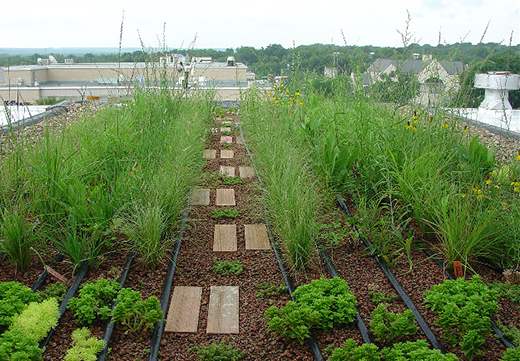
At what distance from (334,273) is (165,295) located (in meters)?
0.97

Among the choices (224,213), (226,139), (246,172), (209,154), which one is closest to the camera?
(224,213)

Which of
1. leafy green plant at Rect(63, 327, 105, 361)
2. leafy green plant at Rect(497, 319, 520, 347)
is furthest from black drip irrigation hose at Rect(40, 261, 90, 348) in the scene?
leafy green plant at Rect(497, 319, 520, 347)

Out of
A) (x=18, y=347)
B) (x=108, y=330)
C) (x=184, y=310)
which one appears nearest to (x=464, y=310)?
(x=184, y=310)

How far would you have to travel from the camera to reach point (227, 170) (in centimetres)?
488

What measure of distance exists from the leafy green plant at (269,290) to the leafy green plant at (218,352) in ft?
1.55

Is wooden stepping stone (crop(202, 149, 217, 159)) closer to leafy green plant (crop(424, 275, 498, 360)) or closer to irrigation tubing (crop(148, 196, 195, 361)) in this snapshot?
irrigation tubing (crop(148, 196, 195, 361))

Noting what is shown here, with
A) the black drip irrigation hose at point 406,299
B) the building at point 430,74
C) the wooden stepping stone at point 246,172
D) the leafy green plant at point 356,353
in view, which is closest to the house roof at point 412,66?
the building at point 430,74

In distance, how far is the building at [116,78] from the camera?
17.8 ft

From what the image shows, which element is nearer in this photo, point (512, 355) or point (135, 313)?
point (512, 355)

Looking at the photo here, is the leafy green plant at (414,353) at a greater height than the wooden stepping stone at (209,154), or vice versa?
the wooden stepping stone at (209,154)

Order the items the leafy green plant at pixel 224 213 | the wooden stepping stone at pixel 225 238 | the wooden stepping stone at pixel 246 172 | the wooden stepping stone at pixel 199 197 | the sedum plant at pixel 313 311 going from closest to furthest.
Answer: the sedum plant at pixel 313 311 → the wooden stepping stone at pixel 225 238 → the leafy green plant at pixel 224 213 → the wooden stepping stone at pixel 199 197 → the wooden stepping stone at pixel 246 172

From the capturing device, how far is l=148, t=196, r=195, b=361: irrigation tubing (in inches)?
80.0

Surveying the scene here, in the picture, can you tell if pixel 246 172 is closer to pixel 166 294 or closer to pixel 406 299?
pixel 166 294

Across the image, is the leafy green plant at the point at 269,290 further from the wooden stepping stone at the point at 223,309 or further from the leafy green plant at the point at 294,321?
the leafy green plant at the point at 294,321
